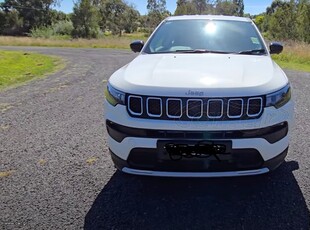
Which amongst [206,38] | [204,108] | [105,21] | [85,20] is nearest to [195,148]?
[204,108]

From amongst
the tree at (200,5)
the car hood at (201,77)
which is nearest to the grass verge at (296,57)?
the car hood at (201,77)

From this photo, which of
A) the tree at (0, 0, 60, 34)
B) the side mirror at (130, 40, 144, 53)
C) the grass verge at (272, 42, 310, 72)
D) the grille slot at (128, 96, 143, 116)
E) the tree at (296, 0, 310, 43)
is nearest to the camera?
the grille slot at (128, 96, 143, 116)

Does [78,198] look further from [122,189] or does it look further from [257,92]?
[257,92]

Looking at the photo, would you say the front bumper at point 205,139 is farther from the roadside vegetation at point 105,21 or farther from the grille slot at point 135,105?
the roadside vegetation at point 105,21

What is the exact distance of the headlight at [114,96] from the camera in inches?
107

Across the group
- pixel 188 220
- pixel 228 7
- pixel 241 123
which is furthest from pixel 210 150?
pixel 228 7

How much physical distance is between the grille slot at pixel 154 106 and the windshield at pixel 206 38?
1.46m

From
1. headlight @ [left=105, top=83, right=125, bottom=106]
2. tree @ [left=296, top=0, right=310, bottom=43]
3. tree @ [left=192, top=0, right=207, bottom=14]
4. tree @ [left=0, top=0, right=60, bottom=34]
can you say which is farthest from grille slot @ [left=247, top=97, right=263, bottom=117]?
tree @ [left=0, top=0, right=60, bottom=34]

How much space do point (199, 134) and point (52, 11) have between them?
69.1 metres

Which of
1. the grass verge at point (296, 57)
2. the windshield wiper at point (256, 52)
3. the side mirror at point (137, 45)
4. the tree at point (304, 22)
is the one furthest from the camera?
the tree at point (304, 22)

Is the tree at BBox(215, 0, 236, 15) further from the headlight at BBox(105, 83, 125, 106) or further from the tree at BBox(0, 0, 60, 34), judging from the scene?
the headlight at BBox(105, 83, 125, 106)

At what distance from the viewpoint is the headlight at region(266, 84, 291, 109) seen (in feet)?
8.51

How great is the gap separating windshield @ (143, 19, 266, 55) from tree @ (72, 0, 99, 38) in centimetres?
4495

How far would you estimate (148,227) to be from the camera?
8.07 feet
